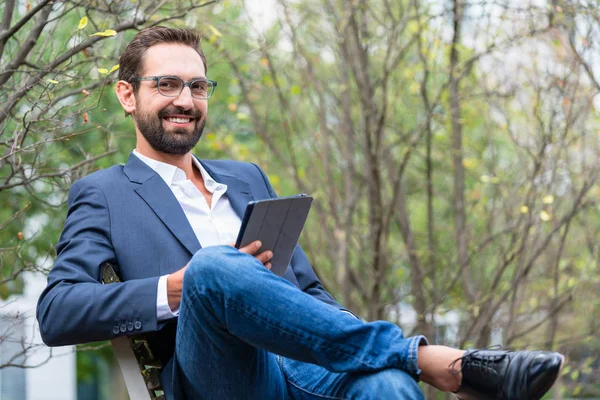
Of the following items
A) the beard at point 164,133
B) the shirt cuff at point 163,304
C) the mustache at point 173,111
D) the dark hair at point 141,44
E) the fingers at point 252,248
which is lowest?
the shirt cuff at point 163,304

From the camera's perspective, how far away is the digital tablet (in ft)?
7.93

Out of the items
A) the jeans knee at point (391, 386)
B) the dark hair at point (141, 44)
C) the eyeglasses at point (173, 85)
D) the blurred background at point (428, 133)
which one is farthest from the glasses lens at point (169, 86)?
the jeans knee at point (391, 386)

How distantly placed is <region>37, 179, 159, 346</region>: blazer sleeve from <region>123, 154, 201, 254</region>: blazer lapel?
26 centimetres

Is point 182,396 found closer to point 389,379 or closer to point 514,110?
point 389,379

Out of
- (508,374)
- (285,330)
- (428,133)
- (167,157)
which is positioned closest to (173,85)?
(167,157)

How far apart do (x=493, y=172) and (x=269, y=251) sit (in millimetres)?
4375

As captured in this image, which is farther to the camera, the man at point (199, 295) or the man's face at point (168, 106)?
the man's face at point (168, 106)

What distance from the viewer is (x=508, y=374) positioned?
7.03ft

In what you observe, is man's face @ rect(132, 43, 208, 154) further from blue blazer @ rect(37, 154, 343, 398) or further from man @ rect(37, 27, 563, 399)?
blue blazer @ rect(37, 154, 343, 398)

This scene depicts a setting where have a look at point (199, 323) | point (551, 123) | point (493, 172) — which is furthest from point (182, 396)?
point (493, 172)

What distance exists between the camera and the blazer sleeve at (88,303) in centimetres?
249

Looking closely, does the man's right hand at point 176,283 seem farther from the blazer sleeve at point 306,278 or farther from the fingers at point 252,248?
the blazer sleeve at point 306,278

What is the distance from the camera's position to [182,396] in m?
2.54

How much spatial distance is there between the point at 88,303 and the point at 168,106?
2.85 feet
